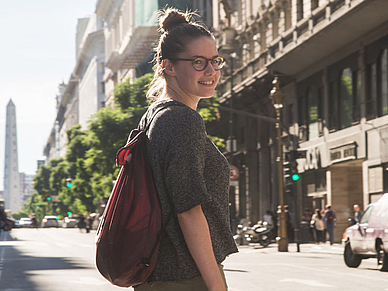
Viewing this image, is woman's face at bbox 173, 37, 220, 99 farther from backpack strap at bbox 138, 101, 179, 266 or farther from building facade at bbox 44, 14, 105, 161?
building facade at bbox 44, 14, 105, 161

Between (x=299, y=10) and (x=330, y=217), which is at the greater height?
(x=299, y=10)

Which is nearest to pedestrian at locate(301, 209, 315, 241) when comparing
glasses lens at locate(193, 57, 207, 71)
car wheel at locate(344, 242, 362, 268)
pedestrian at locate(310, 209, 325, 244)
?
pedestrian at locate(310, 209, 325, 244)

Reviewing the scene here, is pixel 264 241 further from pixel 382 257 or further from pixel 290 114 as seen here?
pixel 382 257

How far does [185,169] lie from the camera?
3023 mm

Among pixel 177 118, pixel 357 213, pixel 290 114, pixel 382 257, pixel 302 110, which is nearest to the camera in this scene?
pixel 177 118

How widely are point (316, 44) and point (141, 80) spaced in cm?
1902

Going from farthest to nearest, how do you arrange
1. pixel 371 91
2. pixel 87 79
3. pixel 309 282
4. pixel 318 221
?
pixel 87 79 → pixel 318 221 → pixel 371 91 → pixel 309 282

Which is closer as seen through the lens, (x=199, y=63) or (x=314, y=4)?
(x=199, y=63)

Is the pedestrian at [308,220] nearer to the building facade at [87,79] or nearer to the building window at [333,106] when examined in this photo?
the building window at [333,106]

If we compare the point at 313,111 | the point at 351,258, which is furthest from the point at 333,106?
the point at 351,258

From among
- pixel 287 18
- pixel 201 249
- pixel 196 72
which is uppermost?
pixel 287 18

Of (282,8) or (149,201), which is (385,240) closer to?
(149,201)

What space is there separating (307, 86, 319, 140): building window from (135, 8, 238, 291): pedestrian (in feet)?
110

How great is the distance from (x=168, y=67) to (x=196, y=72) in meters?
0.12
